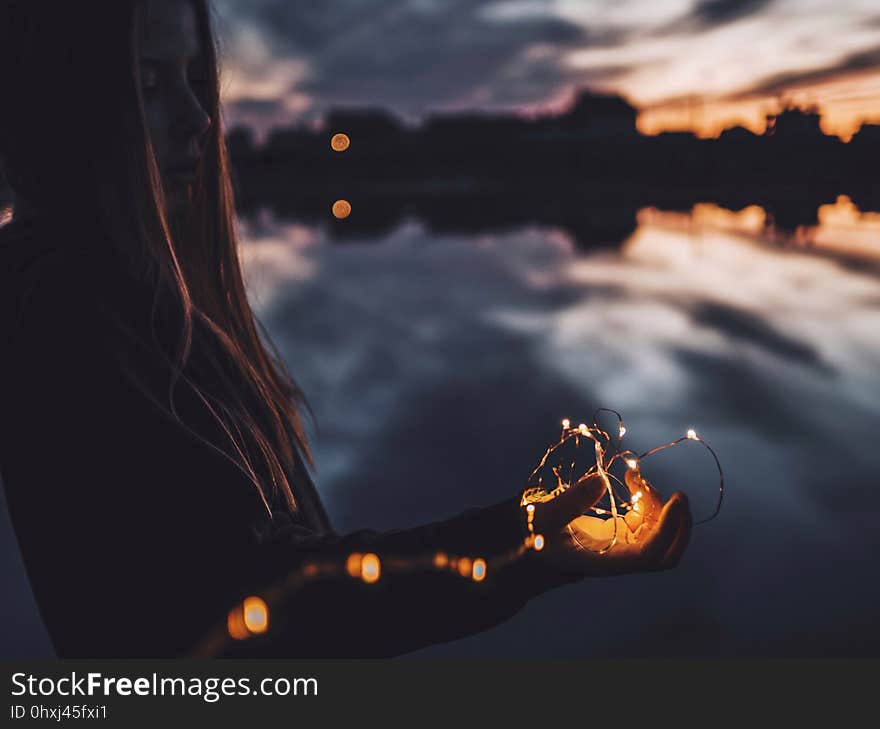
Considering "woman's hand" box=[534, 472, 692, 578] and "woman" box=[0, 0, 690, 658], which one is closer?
"woman" box=[0, 0, 690, 658]

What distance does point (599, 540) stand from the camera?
1210 millimetres

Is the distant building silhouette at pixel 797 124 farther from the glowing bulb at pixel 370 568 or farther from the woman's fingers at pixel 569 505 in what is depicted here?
the glowing bulb at pixel 370 568

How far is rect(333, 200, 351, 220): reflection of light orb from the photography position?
6228cm

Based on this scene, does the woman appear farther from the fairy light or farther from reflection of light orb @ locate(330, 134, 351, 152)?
reflection of light orb @ locate(330, 134, 351, 152)

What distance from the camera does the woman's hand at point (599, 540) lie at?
111 cm

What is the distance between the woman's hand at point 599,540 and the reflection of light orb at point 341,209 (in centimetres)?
5947

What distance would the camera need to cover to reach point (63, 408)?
0.93m

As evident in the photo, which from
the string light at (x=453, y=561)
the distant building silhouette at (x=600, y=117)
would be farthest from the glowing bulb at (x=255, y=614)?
the distant building silhouette at (x=600, y=117)

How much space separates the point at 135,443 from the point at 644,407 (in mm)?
8756

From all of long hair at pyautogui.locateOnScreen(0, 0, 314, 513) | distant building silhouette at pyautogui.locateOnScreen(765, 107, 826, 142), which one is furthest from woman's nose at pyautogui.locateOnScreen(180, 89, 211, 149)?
distant building silhouette at pyautogui.locateOnScreen(765, 107, 826, 142)

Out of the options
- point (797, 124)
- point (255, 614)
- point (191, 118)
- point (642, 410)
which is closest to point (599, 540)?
point (255, 614)

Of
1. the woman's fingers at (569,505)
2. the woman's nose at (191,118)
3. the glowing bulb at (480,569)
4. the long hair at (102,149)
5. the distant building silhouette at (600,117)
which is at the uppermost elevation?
the distant building silhouette at (600,117)

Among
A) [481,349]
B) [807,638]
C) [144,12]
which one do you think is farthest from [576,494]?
[481,349]

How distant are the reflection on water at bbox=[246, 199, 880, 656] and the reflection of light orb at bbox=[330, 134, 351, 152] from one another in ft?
139
